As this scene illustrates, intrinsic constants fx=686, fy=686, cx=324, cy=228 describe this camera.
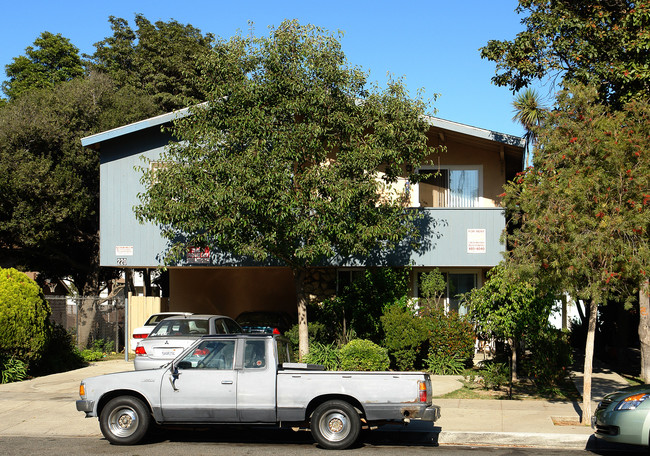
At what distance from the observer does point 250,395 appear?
975 cm

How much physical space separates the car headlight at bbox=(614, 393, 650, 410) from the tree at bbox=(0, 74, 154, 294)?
21925mm

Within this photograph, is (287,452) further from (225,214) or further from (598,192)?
(225,214)

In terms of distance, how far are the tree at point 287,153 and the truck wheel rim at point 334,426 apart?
6.31 meters

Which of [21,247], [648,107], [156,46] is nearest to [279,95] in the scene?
[648,107]

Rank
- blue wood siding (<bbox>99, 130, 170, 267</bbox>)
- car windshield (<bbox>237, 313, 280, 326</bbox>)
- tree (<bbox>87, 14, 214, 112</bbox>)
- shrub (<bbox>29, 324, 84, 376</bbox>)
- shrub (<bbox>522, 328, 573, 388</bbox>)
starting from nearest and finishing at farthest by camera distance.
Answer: shrub (<bbox>522, 328, 573, 388</bbox>) < shrub (<bbox>29, 324, 84, 376</bbox>) < blue wood siding (<bbox>99, 130, 170, 267</bbox>) < car windshield (<bbox>237, 313, 280, 326</bbox>) < tree (<bbox>87, 14, 214, 112</bbox>)

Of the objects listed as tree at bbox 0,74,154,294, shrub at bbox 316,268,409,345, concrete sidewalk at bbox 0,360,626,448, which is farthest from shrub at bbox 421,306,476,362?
tree at bbox 0,74,154,294

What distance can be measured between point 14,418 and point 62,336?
752 cm

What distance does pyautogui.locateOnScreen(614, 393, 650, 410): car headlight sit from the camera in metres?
9.20

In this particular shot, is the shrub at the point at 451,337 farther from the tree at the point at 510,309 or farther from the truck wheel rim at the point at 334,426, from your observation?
the truck wheel rim at the point at 334,426

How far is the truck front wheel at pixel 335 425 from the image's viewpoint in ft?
31.7

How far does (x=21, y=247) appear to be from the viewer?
27391 mm

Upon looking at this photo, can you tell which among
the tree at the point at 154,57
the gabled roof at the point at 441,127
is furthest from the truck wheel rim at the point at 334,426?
the tree at the point at 154,57

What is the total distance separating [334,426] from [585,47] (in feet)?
34.9

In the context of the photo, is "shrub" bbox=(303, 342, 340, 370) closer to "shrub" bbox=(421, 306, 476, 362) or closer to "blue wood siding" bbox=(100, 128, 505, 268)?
"shrub" bbox=(421, 306, 476, 362)
